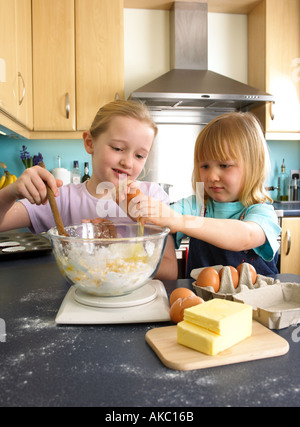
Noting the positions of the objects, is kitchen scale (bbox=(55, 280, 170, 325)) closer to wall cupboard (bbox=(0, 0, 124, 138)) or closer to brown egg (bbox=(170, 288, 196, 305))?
brown egg (bbox=(170, 288, 196, 305))

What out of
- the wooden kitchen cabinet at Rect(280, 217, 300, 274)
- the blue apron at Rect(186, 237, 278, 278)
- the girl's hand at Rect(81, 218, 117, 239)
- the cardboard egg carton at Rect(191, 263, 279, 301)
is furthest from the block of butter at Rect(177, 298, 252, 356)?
the wooden kitchen cabinet at Rect(280, 217, 300, 274)

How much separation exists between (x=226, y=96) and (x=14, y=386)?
239 centimetres

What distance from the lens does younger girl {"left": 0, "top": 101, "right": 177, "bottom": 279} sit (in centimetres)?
115

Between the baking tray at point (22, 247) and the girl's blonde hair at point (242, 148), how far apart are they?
0.62 m

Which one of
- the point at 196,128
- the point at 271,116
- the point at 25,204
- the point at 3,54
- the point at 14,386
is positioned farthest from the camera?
the point at 196,128

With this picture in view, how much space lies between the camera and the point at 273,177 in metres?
3.07

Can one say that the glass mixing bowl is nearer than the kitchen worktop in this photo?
No

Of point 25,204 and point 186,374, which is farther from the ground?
point 25,204

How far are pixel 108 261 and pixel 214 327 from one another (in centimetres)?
23

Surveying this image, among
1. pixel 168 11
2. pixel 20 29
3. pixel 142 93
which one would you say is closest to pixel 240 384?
pixel 142 93

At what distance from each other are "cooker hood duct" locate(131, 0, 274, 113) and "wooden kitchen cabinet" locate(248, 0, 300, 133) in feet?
0.53

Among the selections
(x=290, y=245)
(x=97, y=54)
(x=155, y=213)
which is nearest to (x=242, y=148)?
(x=155, y=213)

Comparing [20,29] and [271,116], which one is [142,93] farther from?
[271,116]

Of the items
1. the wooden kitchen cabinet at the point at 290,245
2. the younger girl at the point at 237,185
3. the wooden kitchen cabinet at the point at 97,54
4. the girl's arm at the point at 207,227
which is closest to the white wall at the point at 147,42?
the wooden kitchen cabinet at the point at 97,54
